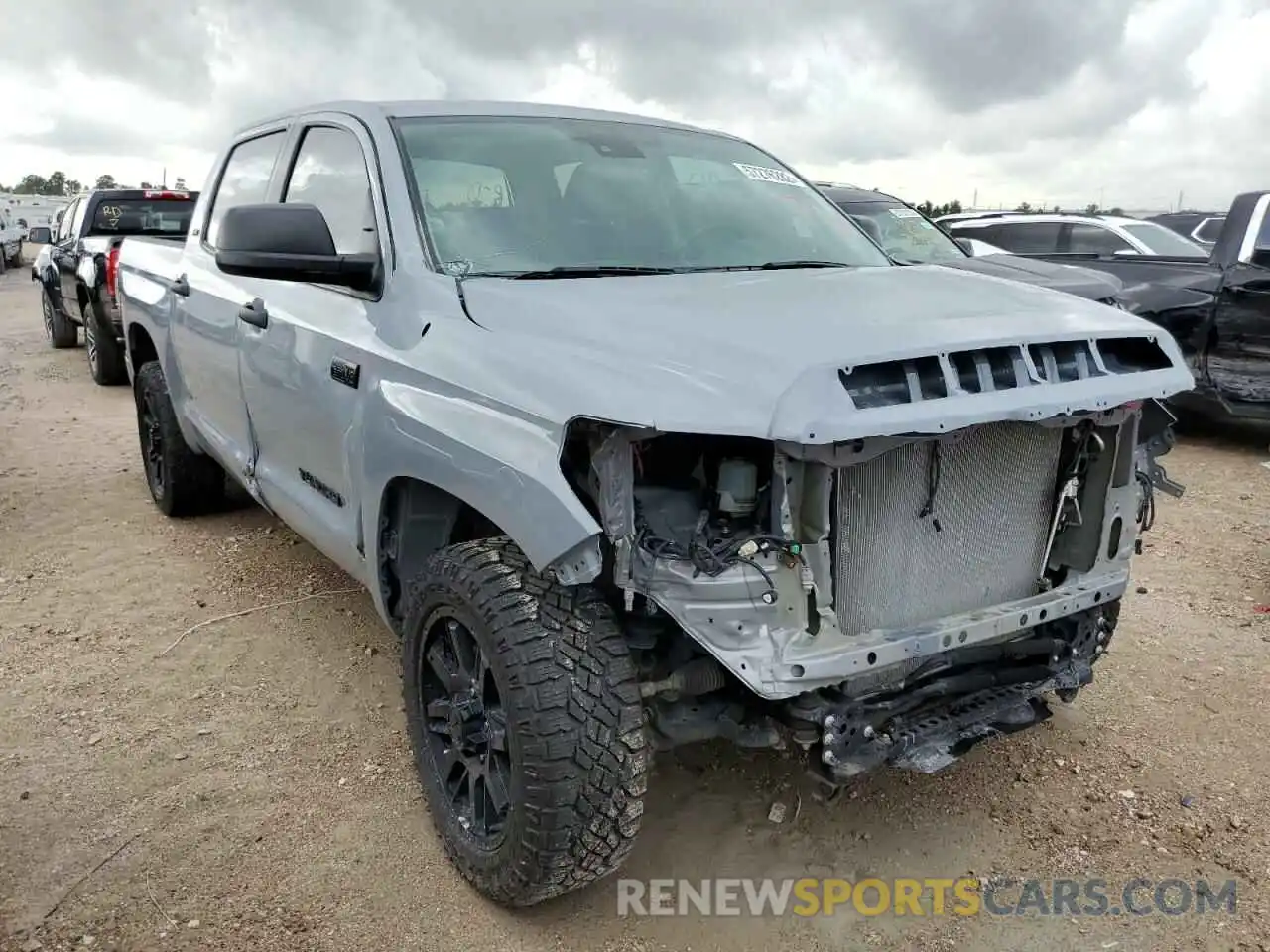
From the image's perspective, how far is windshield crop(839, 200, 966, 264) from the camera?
24.3 ft

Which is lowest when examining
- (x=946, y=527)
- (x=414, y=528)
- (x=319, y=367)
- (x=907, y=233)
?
(x=414, y=528)

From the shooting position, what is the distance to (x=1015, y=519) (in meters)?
2.74

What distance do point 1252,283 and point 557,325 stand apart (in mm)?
6412

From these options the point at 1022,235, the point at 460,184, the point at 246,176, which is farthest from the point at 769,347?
the point at 1022,235

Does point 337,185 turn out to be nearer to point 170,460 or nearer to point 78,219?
point 170,460

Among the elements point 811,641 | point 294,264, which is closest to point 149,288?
point 294,264

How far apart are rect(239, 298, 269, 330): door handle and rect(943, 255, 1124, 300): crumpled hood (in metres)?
3.77

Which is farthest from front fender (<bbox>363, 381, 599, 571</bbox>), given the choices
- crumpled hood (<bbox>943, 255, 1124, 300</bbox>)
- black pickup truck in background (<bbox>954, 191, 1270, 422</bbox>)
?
black pickup truck in background (<bbox>954, 191, 1270, 422</bbox>)

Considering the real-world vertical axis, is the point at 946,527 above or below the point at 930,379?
below

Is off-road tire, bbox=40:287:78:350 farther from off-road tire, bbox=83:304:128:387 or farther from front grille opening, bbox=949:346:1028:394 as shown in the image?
front grille opening, bbox=949:346:1028:394

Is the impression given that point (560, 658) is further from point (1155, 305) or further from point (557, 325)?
point (1155, 305)

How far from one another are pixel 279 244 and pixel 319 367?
494 mm

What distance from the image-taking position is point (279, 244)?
9.37ft

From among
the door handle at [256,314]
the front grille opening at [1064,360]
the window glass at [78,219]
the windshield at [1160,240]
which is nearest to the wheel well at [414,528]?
the door handle at [256,314]
